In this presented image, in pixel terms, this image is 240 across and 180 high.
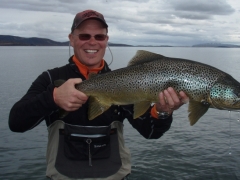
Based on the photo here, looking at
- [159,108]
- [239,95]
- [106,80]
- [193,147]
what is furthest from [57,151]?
[193,147]

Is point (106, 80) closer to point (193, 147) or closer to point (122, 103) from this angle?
point (122, 103)

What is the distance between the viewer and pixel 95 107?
420cm

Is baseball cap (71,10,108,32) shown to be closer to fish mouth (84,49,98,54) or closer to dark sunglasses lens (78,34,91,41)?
dark sunglasses lens (78,34,91,41)

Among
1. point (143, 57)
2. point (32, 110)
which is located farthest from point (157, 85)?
point (32, 110)

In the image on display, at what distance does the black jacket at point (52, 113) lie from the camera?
12.2 feet

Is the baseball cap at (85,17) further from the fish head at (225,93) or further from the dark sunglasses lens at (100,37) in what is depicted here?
the fish head at (225,93)

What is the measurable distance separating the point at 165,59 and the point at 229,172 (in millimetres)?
7619

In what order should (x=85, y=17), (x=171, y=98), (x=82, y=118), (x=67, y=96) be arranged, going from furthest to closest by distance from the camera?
(x=85, y=17) < (x=82, y=118) < (x=171, y=98) < (x=67, y=96)

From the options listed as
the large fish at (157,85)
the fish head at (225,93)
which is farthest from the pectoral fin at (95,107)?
the fish head at (225,93)

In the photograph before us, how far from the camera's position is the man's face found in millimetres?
4535

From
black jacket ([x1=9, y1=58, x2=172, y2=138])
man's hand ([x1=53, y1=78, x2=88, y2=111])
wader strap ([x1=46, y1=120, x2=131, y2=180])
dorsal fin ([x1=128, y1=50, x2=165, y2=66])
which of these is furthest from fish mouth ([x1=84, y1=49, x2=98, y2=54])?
wader strap ([x1=46, y1=120, x2=131, y2=180])

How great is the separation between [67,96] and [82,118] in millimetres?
775

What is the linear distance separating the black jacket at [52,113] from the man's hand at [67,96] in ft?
0.27

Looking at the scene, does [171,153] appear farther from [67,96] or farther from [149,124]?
[67,96]
